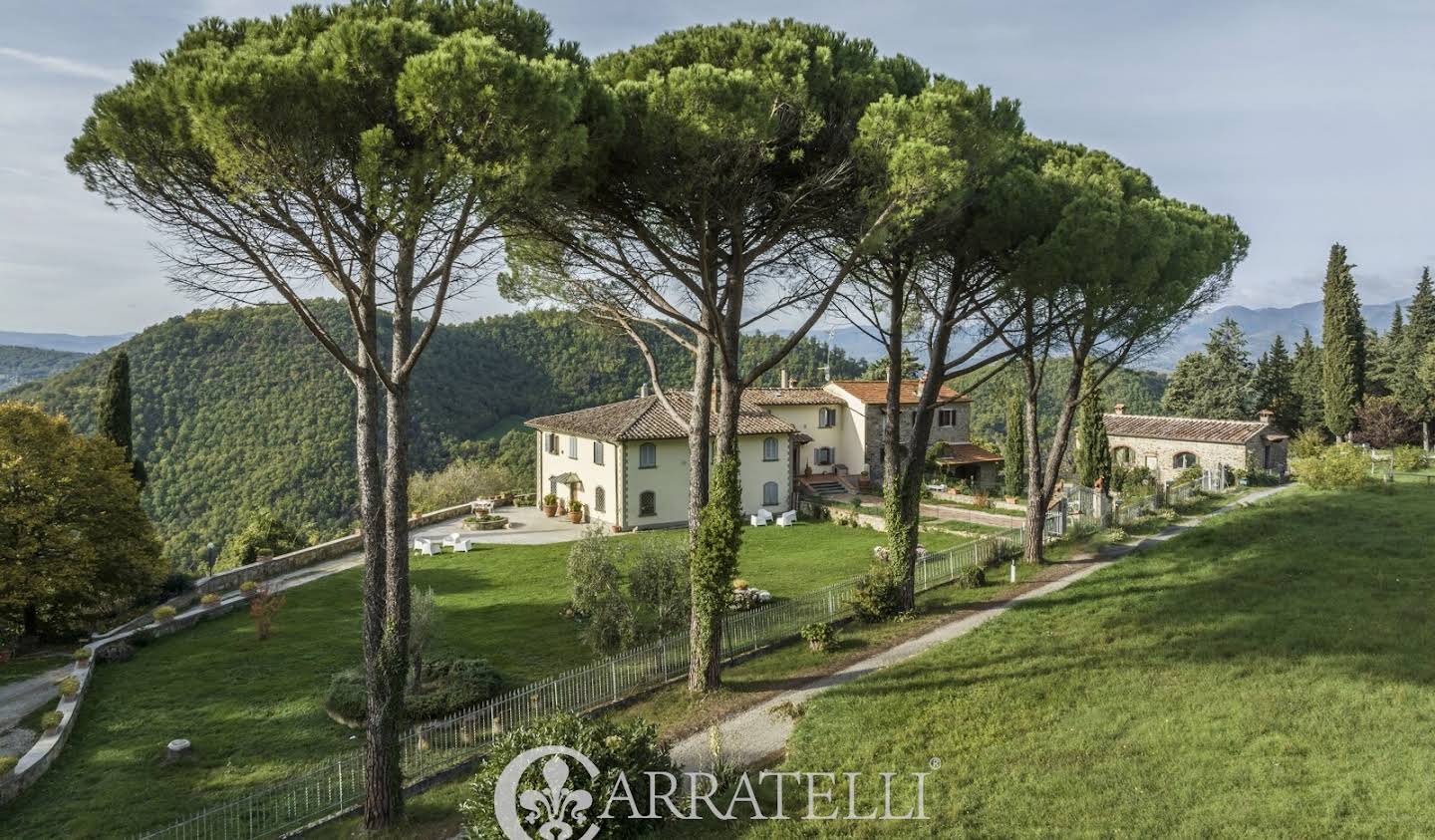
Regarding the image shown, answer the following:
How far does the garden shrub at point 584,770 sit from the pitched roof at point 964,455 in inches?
1260

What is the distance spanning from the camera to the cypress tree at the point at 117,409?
73.0 ft

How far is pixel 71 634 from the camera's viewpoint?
1717 cm

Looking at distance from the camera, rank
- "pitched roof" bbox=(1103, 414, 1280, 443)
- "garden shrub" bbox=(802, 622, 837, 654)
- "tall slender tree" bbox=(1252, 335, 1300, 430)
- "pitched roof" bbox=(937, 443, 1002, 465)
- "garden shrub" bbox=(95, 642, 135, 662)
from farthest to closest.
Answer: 1. "tall slender tree" bbox=(1252, 335, 1300, 430)
2. "pitched roof" bbox=(937, 443, 1002, 465)
3. "pitched roof" bbox=(1103, 414, 1280, 443)
4. "garden shrub" bbox=(95, 642, 135, 662)
5. "garden shrub" bbox=(802, 622, 837, 654)

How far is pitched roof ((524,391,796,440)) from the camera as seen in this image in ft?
89.4

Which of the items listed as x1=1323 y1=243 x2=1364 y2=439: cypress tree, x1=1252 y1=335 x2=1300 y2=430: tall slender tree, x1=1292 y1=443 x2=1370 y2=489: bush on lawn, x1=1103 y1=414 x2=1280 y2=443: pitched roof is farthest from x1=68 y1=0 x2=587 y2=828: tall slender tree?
x1=1252 y1=335 x2=1300 y2=430: tall slender tree

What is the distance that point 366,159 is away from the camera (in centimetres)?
725

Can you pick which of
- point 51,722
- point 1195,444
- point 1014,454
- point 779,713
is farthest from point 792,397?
point 51,722

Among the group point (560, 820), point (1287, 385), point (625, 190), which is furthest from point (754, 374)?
point (1287, 385)

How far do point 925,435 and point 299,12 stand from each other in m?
12.6

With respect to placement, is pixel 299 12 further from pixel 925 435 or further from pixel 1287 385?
pixel 1287 385

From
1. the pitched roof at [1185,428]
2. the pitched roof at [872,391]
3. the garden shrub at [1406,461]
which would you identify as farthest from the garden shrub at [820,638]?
the garden shrub at [1406,461]

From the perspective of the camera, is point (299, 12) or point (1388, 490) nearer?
point (299, 12)

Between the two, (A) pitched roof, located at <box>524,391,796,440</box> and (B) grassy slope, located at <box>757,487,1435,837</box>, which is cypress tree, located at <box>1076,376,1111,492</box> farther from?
(B) grassy slope, located at <box>757,487,1435,837</box>

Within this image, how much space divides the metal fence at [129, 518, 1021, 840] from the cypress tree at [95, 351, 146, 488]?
1749cm
